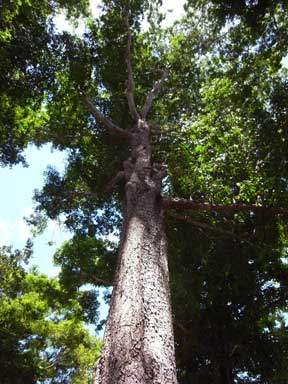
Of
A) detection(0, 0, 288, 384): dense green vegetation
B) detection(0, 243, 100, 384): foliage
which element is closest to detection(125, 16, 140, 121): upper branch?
detection(0, 0, 288, 384): dense green vegetation

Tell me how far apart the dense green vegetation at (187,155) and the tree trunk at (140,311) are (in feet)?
8.65

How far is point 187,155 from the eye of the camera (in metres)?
8.76

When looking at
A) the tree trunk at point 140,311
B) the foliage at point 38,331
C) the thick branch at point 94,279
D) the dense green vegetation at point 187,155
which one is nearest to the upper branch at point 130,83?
the dense green vegetation at point 187,155

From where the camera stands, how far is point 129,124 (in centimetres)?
1098

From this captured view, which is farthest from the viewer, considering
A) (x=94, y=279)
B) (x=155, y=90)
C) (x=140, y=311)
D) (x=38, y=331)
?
(x=38, y=331)

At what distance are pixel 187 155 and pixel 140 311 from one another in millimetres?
5926

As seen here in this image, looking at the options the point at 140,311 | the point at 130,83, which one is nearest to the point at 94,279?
the point at 130,83

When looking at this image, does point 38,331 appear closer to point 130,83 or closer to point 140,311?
point 130,83

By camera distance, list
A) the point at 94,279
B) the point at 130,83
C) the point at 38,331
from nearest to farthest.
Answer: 1. the point at 130,83
2. the point at 94,279
3. the point at 38,331

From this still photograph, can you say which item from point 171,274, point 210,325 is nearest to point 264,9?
point 171,274

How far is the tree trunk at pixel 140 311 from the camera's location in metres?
2.78

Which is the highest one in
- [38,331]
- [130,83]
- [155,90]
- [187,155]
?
[155,90]

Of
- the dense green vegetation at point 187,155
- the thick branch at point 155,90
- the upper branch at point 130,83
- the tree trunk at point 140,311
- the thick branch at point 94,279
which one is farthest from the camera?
the thick branch at point 94,279

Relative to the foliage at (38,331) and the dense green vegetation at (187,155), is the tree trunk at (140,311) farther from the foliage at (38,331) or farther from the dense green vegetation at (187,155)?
the foliage at (38,331)
